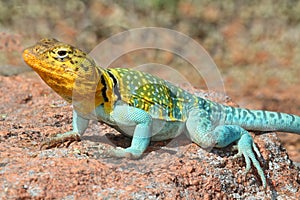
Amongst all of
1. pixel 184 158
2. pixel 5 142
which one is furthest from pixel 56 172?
pixel 184 158

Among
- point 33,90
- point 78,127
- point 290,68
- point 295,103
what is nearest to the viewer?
point 78,127

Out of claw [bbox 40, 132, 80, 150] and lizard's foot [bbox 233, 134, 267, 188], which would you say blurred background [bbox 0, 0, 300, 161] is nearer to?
lizard's foot [bbox 233, 134, 267, 188]

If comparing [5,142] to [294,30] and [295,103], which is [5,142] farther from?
[294,30]

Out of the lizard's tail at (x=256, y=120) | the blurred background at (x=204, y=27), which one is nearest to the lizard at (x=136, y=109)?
the lizard's tail at (x=256, y=120)

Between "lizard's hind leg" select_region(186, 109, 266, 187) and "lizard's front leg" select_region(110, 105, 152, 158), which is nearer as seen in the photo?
"lizard's front leg" select_region(110, 105, 152, 158)

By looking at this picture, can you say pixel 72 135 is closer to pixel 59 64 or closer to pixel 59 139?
pixel 59 139

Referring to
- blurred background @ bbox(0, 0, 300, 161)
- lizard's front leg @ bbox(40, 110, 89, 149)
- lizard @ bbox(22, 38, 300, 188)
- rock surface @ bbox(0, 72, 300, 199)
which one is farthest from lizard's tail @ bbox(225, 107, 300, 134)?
blurred background @ bbox(0, 0, 300, 161)

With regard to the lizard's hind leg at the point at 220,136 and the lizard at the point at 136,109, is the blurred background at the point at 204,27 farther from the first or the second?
the lizard's hind leg at the point at 220,136
